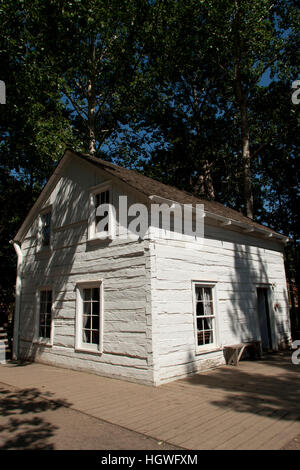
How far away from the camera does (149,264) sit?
305 inches

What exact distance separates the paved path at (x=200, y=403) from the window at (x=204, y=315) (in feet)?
2.72

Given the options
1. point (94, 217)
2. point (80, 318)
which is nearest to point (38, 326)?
point (80, 318)

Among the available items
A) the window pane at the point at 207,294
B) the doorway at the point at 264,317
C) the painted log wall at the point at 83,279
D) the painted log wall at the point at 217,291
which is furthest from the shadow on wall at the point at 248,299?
the painted log wall at the point at 83,279

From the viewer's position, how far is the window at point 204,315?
8.84 meters

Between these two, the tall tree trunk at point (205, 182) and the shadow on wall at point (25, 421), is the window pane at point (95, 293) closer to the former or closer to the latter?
the shadow on wall at point (25, 421)

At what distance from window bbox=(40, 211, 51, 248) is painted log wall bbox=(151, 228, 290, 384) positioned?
6.07m

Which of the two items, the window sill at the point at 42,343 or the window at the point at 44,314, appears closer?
the window sill at the point at 42,343

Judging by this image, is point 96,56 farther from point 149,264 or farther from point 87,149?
point 149,264

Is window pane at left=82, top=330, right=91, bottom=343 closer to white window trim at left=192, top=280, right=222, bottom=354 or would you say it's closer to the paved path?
the paved path

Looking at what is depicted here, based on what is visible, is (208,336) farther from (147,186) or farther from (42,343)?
(42,343)

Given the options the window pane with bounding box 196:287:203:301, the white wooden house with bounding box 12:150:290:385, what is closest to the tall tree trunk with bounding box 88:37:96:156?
the white wooden house with bounding box 12:150:290:385

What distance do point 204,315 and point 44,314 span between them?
6.06m

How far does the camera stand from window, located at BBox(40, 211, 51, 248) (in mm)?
12492
